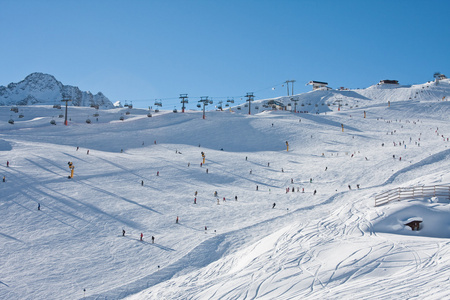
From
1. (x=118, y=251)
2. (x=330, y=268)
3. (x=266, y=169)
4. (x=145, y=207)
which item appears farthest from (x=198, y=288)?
(x=266, y=169)

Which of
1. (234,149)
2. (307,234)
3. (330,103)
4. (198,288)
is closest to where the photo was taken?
(198,288)

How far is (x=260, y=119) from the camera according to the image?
243ft

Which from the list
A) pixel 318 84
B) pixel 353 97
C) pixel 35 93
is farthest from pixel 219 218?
pixel 35 93

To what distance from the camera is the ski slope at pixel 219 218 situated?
14.3 metres

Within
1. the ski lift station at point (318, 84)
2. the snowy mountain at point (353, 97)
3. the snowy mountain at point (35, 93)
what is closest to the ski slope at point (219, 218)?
the snowy mountain at point (353, 97)

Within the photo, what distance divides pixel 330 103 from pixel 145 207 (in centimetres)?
9849

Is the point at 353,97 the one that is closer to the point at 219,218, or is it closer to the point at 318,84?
the point at 318,84

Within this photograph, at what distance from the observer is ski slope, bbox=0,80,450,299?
14281mm

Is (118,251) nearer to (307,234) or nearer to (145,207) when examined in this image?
(145,207)

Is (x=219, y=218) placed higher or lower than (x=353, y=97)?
lower

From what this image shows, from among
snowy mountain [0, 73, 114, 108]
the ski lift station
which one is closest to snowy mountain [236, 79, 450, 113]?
the ski lift station

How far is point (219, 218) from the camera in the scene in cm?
2791

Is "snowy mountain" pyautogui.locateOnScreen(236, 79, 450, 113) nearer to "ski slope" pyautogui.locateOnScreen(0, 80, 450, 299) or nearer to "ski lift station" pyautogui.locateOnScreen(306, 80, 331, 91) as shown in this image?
"ski lift station" pyautogui.locateOnScreen(306, 80, 331, 91)

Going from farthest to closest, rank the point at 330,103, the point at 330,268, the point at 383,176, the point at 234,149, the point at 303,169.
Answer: the point at 330,103, the point at 234,149, the point at 303,169, the point at 383,176, the point at 330,268
